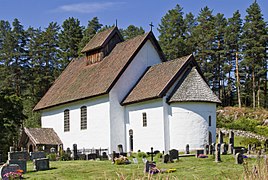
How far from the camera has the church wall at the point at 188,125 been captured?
34688mm

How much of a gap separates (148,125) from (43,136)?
36.8 ft

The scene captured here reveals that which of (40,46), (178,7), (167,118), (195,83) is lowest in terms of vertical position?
(167,118)

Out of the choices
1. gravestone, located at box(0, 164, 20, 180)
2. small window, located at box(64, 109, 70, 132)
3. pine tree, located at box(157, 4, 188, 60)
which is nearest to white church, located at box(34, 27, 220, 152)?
small window, located at box(64, 109, 70, 132)

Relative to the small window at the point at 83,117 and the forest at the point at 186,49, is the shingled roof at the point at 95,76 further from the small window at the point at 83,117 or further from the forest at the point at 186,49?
the forest at the point at 186,49

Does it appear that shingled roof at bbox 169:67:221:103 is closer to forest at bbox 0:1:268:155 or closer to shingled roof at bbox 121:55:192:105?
shingled roof at bbox 121:55:192:105

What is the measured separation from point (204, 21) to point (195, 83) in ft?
119

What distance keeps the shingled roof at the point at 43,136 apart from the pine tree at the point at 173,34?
2546cm

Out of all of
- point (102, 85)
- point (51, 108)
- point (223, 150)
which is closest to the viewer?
point (223, 150)

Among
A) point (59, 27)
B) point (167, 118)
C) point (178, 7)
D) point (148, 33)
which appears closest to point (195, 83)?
point (167, 118)

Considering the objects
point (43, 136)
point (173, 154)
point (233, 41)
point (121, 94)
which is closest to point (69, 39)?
point (233, 41)

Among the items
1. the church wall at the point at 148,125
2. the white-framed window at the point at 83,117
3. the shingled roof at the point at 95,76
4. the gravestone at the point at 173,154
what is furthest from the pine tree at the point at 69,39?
the gravestone at the point at 173,154

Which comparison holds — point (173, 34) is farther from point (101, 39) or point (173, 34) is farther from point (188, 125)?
point (188, 125)

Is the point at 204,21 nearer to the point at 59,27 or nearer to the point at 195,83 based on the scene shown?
the point at 59,27

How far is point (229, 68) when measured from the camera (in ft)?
221
